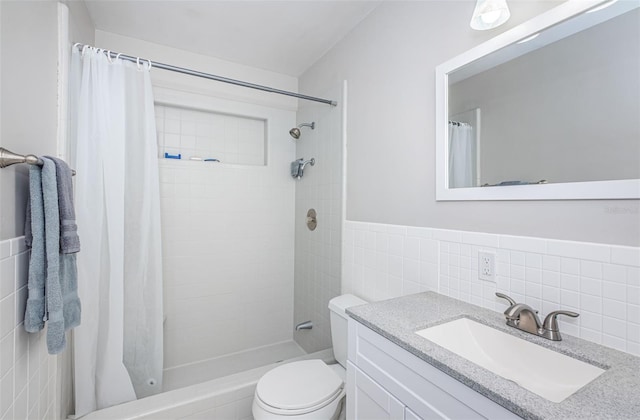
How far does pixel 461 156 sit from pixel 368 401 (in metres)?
1.04

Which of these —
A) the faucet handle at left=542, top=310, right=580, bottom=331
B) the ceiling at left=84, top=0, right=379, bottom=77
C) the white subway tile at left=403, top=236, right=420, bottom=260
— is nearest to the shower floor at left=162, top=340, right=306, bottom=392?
the white subway tile at left=403, top=236, right=420, bottom=260

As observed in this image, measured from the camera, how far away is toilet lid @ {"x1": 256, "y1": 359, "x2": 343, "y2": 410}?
1.22 metres

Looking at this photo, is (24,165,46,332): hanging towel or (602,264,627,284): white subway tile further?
(24,165,46,332): hanging towel

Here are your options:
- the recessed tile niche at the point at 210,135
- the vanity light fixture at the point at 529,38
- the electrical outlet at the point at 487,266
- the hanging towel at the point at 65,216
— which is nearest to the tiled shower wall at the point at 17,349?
the hanging towel at the point at 65,216

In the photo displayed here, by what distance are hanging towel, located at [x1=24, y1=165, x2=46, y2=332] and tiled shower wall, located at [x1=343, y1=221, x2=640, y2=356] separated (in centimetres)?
145

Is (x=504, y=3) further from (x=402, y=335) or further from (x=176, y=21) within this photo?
(x=176, y=21)

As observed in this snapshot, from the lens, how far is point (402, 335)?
2.87 ft

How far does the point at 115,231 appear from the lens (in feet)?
4.94

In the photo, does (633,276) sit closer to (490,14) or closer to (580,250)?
(580,250)

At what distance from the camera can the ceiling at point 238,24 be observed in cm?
168

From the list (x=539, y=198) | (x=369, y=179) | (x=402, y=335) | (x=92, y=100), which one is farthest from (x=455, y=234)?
(x=92, y=100)

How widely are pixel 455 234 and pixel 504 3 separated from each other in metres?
0.87

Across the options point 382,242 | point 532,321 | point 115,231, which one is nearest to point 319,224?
point 382,242

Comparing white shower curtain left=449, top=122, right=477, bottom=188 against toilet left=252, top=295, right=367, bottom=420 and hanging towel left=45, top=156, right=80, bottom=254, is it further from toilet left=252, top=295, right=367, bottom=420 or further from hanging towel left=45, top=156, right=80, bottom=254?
hanging towel left=45, top=156, right=80, bottom=254
